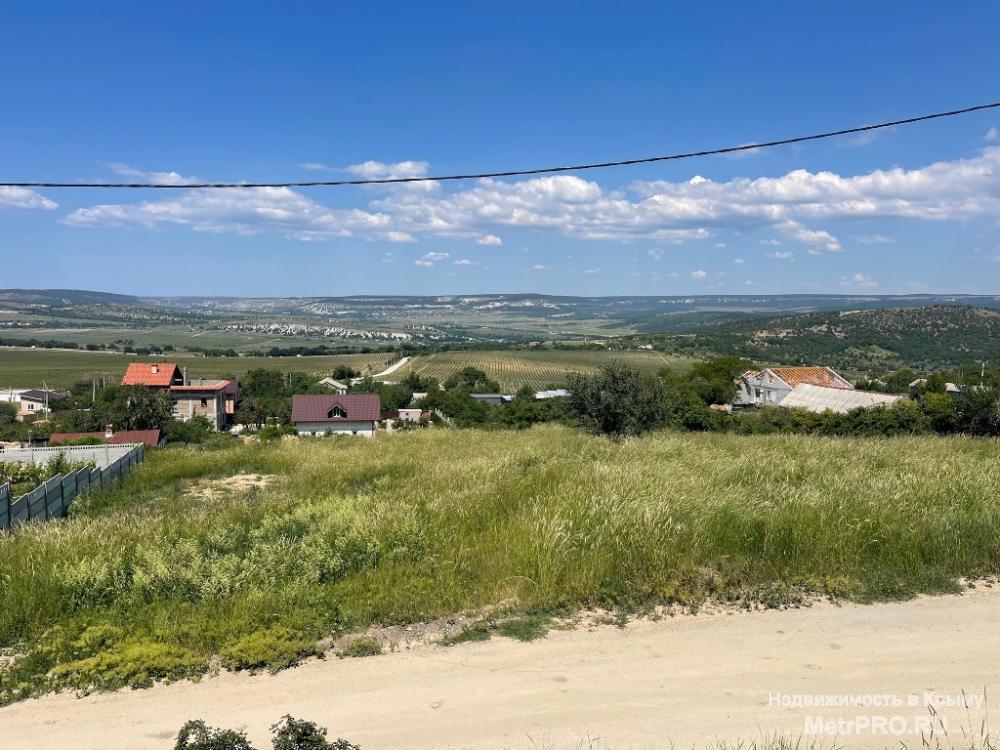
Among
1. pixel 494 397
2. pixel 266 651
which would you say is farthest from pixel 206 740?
pixel 494 397

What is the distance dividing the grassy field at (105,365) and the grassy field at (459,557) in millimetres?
91276

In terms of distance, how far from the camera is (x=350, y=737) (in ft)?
13.7

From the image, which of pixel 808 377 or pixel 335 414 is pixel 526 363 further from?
pixel 335 414

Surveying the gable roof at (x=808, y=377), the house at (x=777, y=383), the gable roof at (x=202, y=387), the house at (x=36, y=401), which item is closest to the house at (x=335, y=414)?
the gable roof at (x=202, y=387)

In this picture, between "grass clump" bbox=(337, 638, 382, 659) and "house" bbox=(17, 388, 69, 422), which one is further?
"house" bbox=(17, 388, 69, 422)

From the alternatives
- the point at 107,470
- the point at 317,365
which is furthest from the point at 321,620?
the point at 317,365

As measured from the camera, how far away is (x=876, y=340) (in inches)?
5005

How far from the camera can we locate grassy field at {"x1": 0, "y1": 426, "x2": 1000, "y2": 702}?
18.1 ft

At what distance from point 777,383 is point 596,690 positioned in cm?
5945

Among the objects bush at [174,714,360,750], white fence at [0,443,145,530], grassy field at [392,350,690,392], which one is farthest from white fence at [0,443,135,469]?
grassy field at [392,350,690,392]

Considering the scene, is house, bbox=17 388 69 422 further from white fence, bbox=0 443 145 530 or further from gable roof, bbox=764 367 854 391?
gable roof, bbox=764 367 854 391

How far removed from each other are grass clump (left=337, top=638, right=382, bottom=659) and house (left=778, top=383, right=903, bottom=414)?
43.9 m

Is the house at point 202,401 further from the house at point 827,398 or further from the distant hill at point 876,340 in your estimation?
the distant hill at point 876,340

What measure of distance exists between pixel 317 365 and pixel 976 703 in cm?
12379
